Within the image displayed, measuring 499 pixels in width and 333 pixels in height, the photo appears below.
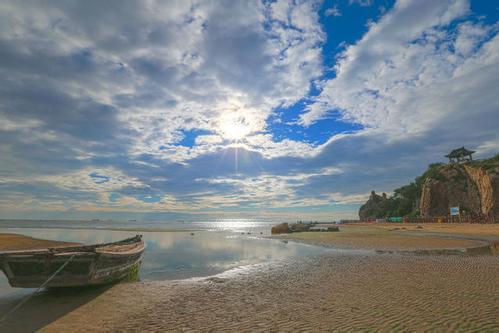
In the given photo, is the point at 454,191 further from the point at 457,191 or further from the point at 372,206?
the point at 372,206

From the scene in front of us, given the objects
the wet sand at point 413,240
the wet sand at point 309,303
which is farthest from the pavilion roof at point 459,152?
the wet sand at point 309,303

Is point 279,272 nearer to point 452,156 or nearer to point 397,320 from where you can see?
point 397,320

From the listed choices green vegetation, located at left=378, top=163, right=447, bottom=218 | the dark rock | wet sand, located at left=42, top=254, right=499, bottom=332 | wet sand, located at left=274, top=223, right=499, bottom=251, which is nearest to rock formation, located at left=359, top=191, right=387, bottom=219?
green vegetation, located at left=378, top=163, right=447, bottom=218

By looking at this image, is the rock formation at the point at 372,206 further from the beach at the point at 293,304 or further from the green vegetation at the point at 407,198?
the beach at the point at 293,304

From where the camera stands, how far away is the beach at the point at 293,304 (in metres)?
7.70

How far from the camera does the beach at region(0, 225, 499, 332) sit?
7703mm

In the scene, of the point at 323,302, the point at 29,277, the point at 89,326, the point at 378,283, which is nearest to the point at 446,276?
the point at 378,283

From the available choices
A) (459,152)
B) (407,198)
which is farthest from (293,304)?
(459,152)

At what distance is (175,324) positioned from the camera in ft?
26.5

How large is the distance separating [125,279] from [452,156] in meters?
132

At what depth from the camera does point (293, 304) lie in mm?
9688

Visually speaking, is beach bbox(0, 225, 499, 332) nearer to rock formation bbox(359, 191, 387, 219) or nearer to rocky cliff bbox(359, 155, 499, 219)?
rocky cliff bbox(359, 155, 499, 219)

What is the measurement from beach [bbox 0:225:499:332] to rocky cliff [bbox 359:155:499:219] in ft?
197

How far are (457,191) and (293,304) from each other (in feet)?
301
